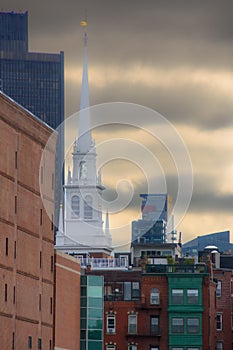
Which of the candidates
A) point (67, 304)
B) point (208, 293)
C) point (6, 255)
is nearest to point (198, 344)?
point (208, 293)

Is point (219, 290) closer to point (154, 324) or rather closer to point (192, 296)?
point (192, 296)

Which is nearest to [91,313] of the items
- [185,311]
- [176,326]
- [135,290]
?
[135,290]

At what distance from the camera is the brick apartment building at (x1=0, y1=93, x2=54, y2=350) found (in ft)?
419

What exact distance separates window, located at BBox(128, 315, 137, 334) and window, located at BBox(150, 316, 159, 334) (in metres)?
1.71

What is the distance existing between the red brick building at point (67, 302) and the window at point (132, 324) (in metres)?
12.5

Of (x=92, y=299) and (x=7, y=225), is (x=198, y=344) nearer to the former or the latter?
(x=92, y=299)

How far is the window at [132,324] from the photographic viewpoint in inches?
6555

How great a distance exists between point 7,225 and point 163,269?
43809mm

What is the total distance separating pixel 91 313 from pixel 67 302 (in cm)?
892

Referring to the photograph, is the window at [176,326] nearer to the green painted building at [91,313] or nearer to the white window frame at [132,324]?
the white window frame at [132,324]

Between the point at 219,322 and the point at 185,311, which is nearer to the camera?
the point at 185,311

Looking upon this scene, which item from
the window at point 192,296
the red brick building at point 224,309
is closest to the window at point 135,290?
the window at point 192,296

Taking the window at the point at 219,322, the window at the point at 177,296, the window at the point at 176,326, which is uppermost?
the window at the point at 177,296

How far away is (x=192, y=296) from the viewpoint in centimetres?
16788
